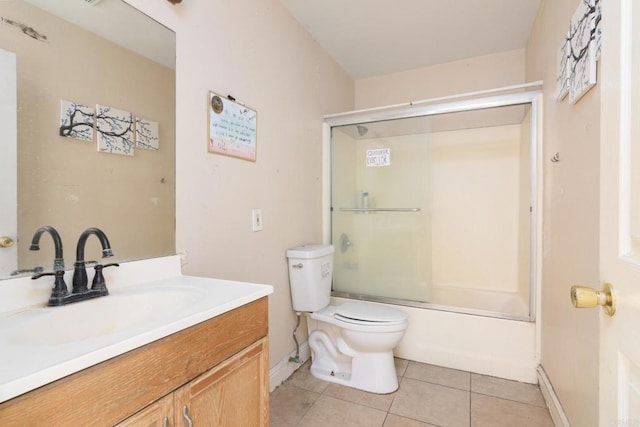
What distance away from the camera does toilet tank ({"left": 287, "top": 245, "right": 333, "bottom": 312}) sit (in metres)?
1.94

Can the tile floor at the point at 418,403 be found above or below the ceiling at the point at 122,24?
below

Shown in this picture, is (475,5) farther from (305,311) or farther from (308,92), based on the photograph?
(305,311)

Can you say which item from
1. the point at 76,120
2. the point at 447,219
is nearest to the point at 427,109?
the point at 447,219

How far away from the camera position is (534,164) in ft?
6.19

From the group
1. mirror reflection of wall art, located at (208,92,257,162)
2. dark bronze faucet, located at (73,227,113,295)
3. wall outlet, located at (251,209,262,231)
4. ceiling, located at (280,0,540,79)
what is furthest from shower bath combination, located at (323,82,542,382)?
dark bronze faucet, located at (73,227,113,295)

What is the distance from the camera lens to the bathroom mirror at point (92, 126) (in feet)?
2.87

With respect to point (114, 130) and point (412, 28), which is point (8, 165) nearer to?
point (114, 130)

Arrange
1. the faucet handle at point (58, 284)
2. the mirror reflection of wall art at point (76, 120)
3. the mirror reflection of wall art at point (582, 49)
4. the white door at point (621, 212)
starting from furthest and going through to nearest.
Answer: the mirror reflection of wall art at point (582, 49)
the mirror reflection of wall art at point (76, 120)
the faucet handle at point (58, 284)
the white door at point (621, 212)

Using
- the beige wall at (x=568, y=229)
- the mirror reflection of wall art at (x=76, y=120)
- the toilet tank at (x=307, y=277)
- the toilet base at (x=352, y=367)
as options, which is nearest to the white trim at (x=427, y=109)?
the beige wall at (x=568, y=229)

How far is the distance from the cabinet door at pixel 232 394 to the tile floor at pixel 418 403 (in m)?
0.69

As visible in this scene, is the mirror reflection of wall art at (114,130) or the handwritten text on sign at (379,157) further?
the handwritten text on sign at (379,157)

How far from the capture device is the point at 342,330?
6.14 feet

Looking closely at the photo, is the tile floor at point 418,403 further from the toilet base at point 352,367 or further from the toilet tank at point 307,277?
the toilet tank at point 307,277

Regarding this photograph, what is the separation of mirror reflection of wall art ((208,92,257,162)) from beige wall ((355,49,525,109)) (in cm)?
175
